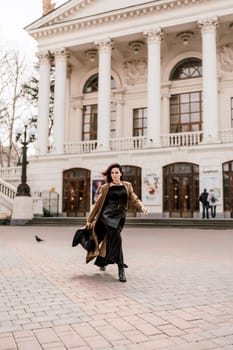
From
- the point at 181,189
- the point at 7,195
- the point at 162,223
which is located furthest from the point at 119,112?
the point at 162,223

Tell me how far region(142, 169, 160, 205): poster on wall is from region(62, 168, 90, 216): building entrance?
169 inches

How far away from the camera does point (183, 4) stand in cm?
2494

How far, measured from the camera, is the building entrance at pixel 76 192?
85.8 feet

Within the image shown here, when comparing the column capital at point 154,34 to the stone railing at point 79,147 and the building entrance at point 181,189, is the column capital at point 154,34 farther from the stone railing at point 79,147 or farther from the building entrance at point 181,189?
the building entrance at point 181,189

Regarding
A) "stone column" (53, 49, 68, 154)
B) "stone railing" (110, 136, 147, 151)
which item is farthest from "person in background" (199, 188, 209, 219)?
"stone column" (53, 49, 68, 154)

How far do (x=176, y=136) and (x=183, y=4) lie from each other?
879 centimetres

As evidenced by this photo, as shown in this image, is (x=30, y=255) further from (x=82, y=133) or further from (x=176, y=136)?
(x=82, y=133)

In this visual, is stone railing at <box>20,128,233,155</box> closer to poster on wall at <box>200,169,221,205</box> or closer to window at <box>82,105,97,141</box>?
poster on wall at <box>200,169,221,205</box>

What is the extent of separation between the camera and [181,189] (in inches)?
932

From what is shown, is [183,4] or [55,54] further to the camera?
[55,54]

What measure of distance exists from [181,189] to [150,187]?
1.96 metres

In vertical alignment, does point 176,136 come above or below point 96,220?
above

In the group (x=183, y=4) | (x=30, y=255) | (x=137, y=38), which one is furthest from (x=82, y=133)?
(x=30, y=255)

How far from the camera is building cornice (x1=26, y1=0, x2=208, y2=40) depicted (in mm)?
25281
